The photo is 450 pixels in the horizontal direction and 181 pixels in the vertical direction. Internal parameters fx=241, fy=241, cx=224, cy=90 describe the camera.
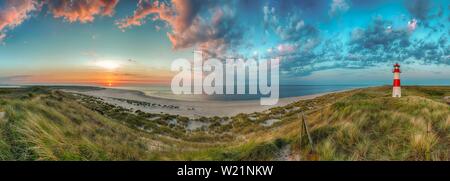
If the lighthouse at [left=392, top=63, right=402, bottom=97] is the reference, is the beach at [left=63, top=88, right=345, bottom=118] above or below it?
below

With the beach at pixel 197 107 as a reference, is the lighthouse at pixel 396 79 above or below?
above

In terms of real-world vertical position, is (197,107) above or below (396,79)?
below

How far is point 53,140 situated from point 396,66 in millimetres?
14448

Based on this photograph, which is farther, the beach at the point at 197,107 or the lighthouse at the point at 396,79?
the beach at the point at 197,107

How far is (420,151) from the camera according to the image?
4543 mm

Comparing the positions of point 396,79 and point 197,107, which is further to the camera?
point 197,107

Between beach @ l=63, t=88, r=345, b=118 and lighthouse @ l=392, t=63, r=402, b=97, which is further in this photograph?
beach @ l=63, t=88, r=345, b=118

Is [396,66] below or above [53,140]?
above

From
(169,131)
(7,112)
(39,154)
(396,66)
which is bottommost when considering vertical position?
(169,131)
